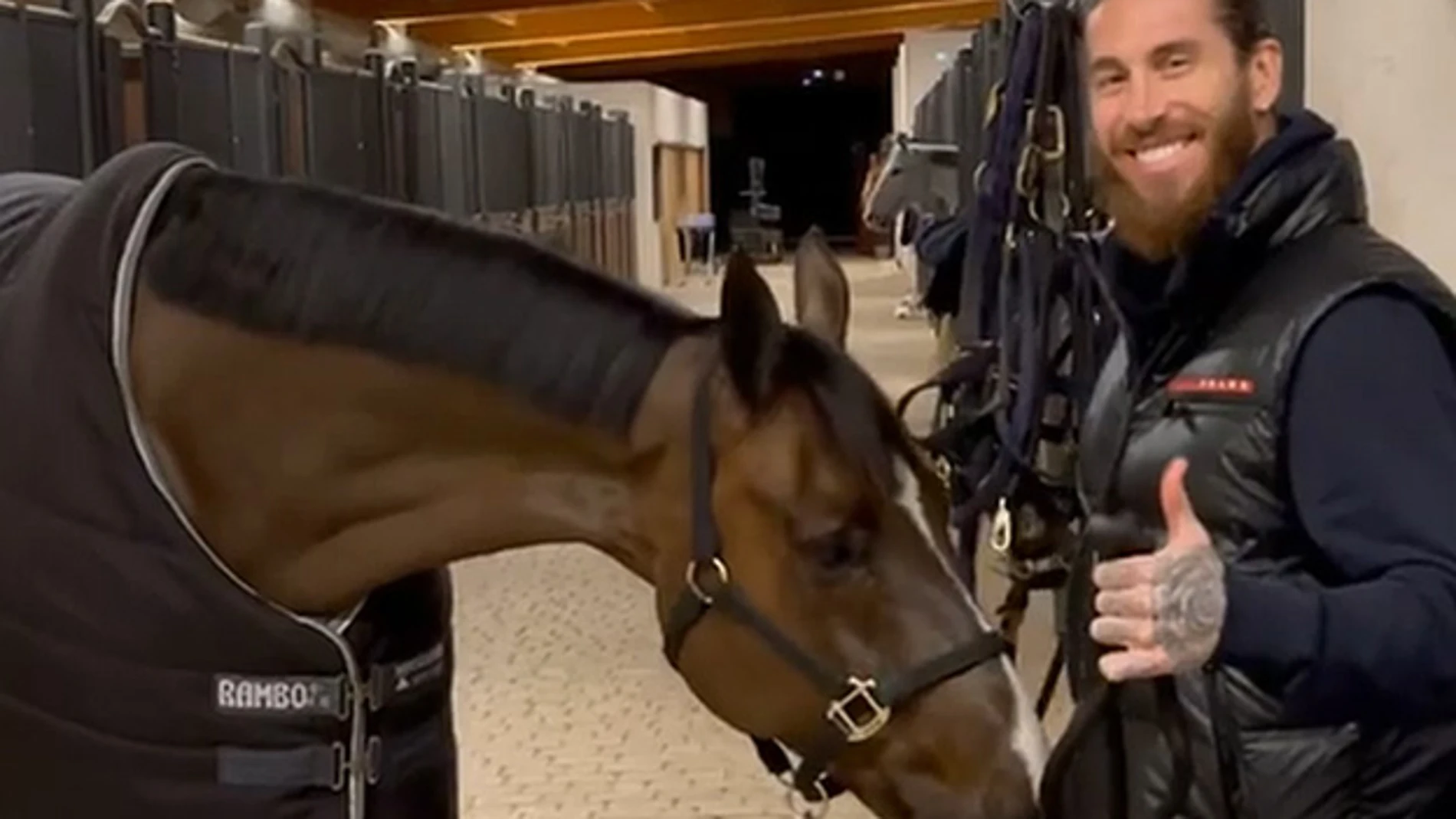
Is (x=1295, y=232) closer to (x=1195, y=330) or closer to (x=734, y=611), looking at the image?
(x=1195, y=330)

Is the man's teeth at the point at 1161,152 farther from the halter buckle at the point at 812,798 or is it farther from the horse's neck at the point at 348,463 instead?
the halter buckle at the point at 812,798

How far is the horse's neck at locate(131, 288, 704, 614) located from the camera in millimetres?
1603

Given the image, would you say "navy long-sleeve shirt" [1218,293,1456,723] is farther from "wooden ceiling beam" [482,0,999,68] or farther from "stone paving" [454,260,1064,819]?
"wooden ceiling beam" [482,0,999,68]

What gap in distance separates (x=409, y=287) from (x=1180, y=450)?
588 millimetres

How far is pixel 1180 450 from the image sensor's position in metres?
1.43

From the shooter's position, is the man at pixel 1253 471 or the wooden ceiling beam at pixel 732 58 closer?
the man at pixel 1253 471

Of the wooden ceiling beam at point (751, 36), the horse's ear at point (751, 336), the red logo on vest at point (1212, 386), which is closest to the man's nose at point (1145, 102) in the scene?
the red logo on vest at point (1212, 386)

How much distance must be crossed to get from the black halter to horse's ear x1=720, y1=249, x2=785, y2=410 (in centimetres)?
3

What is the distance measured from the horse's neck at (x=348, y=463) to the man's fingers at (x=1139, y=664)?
0.43 metres

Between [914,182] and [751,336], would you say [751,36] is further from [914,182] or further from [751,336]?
[751,336]

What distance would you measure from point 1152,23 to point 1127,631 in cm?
45

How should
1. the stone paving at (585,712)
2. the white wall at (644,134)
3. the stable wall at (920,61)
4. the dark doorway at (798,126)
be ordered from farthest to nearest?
the dark doorway at (798,126) < the stable wall at (920,61) < the white wall at (644,134) < the stone paving at (585,712)

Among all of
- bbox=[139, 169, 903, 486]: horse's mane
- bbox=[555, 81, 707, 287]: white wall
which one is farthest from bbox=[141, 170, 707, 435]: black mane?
bbox=[555, 81, 707, 287]: white wall

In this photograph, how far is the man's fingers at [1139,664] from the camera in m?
1.27
